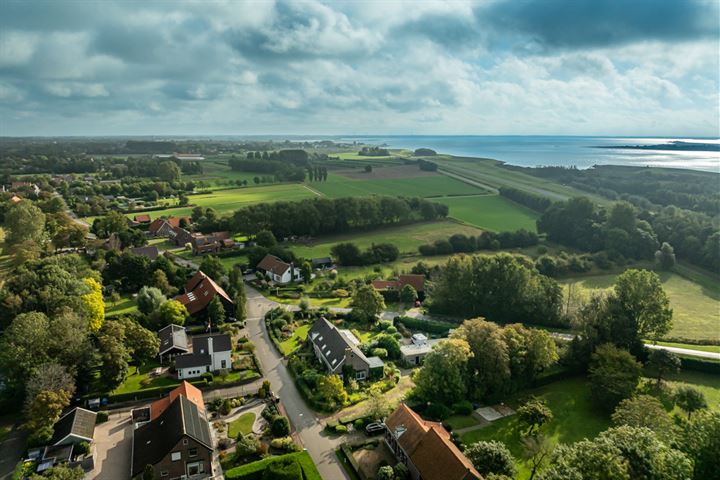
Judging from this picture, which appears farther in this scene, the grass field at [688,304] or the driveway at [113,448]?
the grass field at [688,304]

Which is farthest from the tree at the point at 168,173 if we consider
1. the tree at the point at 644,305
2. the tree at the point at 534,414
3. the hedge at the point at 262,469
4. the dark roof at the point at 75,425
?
the tree at the point at 534,414

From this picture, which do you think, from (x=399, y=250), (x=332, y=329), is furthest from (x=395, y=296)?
(x=399, y=250)

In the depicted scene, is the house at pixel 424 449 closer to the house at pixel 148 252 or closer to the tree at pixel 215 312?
the tree at pixel 215 312

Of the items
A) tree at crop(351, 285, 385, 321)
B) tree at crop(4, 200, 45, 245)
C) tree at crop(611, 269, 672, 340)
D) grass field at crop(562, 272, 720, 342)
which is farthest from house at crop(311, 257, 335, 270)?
tree at crop(611, 269, 672, 340)

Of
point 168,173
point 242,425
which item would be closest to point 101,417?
point 242,425

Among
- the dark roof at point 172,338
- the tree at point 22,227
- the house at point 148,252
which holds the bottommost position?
the dark roof at point 172,338
